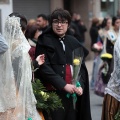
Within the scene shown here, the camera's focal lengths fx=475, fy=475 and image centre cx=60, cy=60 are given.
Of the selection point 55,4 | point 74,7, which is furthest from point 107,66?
point 74,7

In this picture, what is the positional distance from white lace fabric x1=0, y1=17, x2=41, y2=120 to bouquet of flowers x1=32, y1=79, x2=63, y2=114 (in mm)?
165

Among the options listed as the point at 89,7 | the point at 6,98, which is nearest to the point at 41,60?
the point at 6,98

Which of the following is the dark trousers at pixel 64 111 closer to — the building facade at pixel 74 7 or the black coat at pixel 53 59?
the black coat at pixel 53 59

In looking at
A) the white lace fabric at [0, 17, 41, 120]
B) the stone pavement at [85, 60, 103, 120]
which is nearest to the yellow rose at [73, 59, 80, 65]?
the white lace fabric at [0, 17, 41, 120]

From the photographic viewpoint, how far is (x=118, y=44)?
17.1ft

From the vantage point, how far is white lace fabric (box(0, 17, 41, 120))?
4.31 meters

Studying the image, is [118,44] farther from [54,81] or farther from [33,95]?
[33,95]

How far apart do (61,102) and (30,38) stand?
6.40 ft

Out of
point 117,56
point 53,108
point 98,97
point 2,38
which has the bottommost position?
point 98,97

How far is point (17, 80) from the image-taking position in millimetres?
4402

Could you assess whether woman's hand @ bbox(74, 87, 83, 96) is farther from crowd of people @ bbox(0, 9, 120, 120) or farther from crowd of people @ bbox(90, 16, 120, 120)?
crowd of people @ bbox(90, 16, 120, 120)

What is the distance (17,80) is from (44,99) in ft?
1.37

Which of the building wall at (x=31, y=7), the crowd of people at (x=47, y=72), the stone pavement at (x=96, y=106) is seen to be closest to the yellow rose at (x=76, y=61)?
the crowd of people at (x=47, y=72)

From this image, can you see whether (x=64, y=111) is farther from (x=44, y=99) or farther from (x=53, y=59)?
(x=53, y=59)
